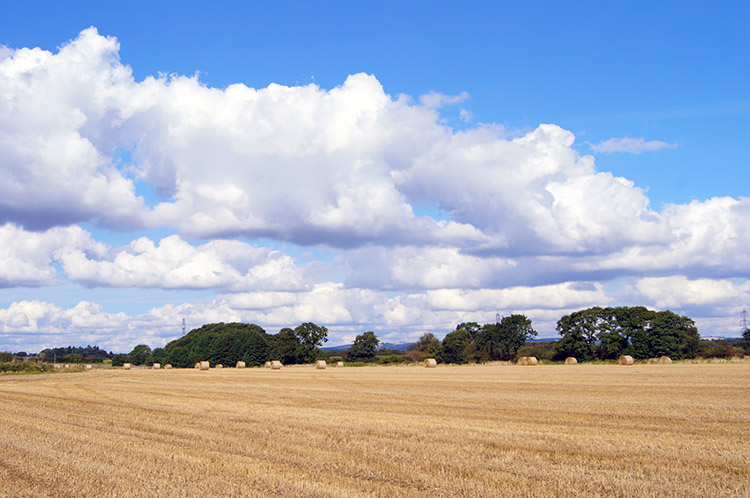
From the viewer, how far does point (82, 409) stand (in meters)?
23.3

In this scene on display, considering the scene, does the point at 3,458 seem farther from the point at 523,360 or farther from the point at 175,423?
the point at 523,360

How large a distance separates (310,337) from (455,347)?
2816cm

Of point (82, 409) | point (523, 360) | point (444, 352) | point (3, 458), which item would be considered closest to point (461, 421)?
point (3, 458)

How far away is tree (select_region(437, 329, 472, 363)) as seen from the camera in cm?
11575

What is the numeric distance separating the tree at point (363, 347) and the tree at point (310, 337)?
1004 centimetres

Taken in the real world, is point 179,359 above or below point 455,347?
below

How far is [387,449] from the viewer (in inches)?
521

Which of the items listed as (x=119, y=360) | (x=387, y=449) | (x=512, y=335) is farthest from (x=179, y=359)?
(x=387, y=449)

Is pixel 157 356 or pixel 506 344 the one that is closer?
pixel 506 344

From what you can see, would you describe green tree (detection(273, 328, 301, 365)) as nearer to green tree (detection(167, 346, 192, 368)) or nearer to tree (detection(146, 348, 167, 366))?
green tree (detection(167, 346, 192, 368))

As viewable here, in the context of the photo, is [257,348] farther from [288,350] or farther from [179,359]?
[179,359]

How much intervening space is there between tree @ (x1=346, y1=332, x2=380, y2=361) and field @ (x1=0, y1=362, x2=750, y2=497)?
364ft

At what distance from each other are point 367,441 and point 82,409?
1384 cm

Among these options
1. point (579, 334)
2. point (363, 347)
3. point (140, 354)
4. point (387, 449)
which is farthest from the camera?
point (140, 354)
